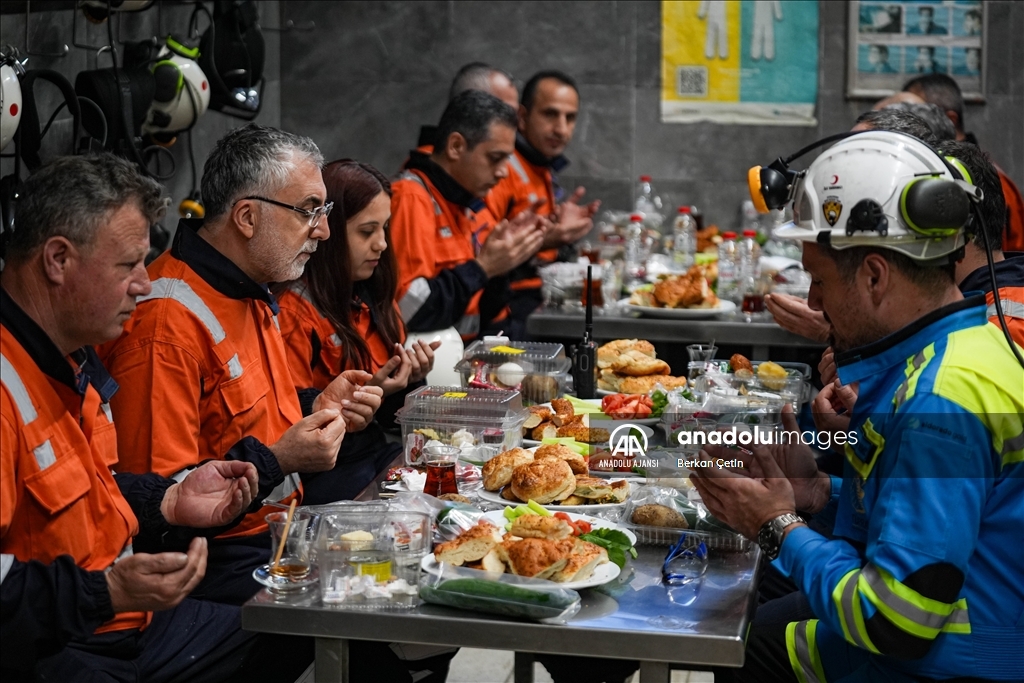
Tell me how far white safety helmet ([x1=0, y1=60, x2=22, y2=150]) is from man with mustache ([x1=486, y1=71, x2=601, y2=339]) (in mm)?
2978

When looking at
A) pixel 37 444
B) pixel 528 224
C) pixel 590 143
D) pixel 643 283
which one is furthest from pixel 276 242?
pixel 590 143

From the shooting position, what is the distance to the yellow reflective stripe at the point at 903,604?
1.90 meters

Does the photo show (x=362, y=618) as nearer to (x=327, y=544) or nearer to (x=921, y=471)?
(x=327, y=544)

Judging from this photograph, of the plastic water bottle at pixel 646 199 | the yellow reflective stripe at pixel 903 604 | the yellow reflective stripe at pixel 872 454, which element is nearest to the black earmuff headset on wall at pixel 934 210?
the yellow reflective stripe at pixel 872 454

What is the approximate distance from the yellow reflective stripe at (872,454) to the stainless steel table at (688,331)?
2.86 metres

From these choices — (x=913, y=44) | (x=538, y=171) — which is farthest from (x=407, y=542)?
(x=913, y=44)

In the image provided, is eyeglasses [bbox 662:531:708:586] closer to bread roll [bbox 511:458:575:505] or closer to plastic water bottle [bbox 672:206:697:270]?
bread roll [bbox 511:458:575:505]

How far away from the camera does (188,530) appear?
2.69 meters

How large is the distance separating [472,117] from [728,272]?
56.8 inches

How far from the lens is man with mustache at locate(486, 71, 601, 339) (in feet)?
20.7

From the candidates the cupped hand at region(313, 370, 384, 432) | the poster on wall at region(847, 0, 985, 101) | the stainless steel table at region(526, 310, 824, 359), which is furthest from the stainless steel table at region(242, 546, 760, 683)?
the poster on wall at region(847, 0, 985, 101)

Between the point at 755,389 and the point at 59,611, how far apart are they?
87.7 inches

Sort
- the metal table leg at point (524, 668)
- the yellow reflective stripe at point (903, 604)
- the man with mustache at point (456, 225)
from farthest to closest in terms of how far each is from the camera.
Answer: the man with mustache at point (456, 225)
the metal table leg at point (524, 668)
the yellow reflective stripe at point (903, 604)

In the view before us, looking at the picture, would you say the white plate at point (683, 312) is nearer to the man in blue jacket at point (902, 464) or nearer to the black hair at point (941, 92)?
the black hair at point (941, 92)
